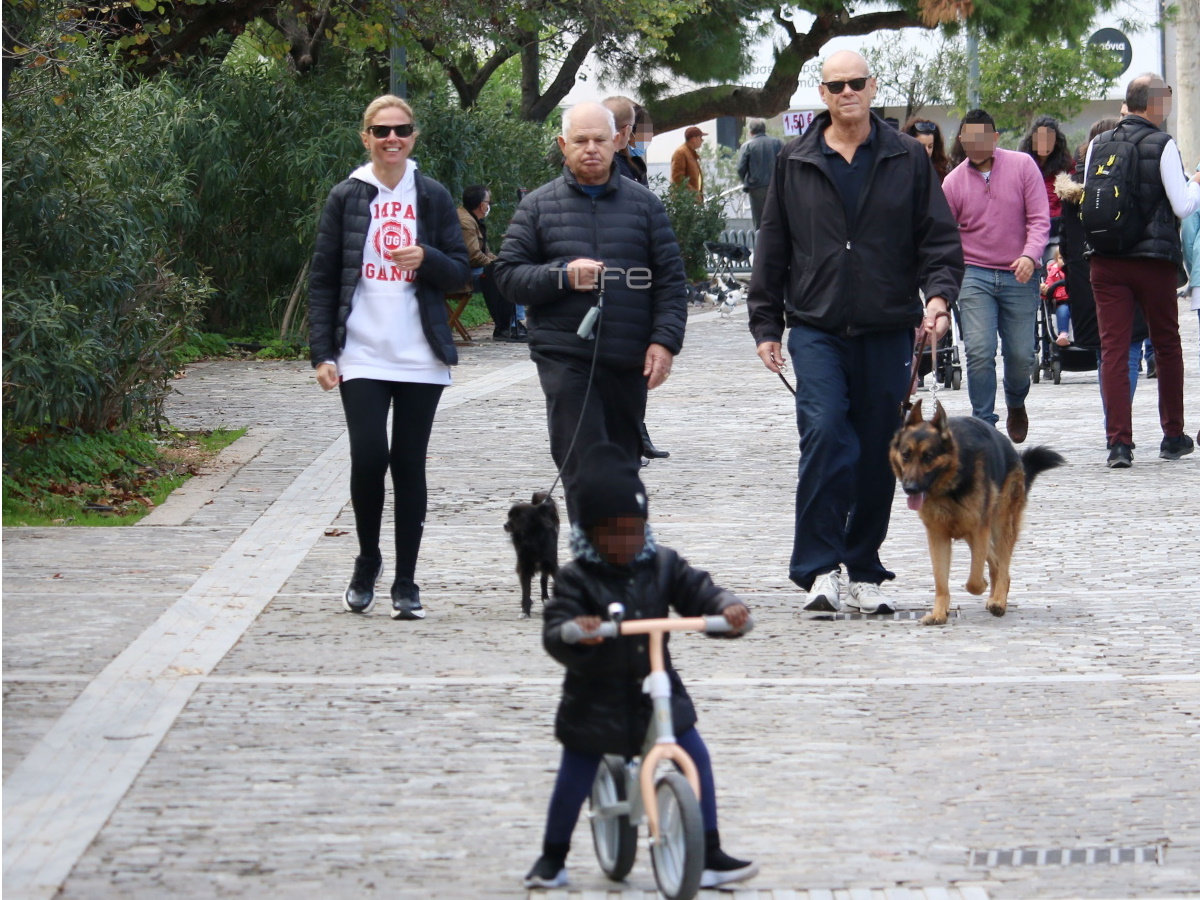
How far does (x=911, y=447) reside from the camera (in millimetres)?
7113

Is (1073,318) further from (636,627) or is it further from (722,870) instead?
(636,627)

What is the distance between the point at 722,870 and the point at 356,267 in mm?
3615

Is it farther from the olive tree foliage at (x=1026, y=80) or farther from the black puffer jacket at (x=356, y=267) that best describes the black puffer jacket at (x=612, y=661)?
the olive tree foliage at (x=1026, y=80)

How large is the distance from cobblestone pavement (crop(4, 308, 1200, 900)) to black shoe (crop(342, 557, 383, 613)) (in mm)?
119

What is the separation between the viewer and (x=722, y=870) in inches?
172

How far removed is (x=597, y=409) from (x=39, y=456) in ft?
15.1

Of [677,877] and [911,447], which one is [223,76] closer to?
[911,447]

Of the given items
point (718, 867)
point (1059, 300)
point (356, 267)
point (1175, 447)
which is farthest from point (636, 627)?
point (1059, 300)

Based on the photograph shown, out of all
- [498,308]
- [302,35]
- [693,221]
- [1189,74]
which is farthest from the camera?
[1189,74]

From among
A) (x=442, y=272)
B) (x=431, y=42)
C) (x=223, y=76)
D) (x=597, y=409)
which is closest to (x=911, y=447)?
(x=597, y=409)

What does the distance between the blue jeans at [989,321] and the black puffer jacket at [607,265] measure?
4691 millimetres

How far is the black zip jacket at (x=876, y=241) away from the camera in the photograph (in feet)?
24.1

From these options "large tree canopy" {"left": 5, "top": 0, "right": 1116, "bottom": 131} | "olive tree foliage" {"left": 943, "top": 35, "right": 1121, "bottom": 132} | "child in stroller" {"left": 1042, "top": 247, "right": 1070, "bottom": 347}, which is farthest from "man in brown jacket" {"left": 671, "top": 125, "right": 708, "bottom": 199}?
"olive tree foliage" {"left": 943, "top": 35, "right": 1121, "bottom": 132}

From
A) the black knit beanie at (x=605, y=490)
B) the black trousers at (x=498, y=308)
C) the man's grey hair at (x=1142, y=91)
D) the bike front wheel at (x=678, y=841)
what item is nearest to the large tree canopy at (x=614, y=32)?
the black trousers at (x=498, y=308)
